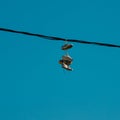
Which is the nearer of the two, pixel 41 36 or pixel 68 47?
pixel 41 36

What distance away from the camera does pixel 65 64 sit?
38.1 feet

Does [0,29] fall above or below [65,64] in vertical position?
below

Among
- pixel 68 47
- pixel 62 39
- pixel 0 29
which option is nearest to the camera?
pixel 0 29

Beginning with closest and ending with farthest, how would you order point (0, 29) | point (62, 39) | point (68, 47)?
point (0, 29), point (62, 39), point (68, 47)

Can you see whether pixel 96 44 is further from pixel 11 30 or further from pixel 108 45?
pixel 11 30

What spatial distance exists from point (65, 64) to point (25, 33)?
2.13m

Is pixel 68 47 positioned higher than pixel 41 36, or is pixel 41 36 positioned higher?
pixel 68 47

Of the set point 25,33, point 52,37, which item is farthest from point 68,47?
point 25,33

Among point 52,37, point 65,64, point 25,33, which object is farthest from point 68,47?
point 25,33

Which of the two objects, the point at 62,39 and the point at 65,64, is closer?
the point at 62,39

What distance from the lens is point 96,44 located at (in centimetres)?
1055

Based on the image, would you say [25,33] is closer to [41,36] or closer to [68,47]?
[41,36]

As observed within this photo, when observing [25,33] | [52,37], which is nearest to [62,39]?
[52,37]

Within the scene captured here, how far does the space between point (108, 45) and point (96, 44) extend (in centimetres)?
29
